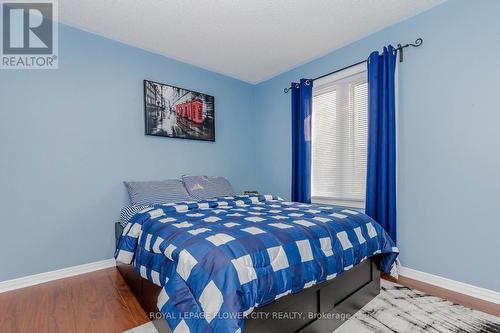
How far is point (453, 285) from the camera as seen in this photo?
7.04ft

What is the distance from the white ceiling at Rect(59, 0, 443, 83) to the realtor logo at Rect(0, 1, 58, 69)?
0.15 m

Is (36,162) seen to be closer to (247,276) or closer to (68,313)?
(68,313)

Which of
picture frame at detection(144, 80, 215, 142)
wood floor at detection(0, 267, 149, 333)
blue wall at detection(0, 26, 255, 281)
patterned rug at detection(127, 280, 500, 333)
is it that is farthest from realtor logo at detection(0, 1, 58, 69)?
patterned rug at detection(127, 280, 500, 333)

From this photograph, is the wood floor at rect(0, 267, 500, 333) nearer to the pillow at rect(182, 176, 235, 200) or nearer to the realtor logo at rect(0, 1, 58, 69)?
the pillow at rect(182, 176, 235, 200)

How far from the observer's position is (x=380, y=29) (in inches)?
106

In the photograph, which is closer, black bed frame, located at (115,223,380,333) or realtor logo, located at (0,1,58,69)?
black bed frame, located at (115,223,380,333)

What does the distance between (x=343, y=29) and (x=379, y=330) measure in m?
2.75

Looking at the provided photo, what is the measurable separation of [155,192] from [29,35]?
1910 mm

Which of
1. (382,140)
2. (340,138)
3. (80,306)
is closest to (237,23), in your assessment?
(340,138)

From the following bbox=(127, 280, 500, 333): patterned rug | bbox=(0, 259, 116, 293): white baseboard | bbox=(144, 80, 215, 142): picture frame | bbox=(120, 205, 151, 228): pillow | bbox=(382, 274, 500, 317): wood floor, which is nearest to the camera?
bbox=(127, 280, 500, 333): patterned rug

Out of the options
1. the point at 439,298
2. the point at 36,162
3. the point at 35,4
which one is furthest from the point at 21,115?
the point at 439,298

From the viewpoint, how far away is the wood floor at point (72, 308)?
1.65 meters

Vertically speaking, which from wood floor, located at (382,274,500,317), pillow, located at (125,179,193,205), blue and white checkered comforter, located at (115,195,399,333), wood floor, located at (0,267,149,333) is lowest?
wood floor, located at (0,267,149,333)

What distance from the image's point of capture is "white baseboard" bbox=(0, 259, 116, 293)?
7.22 ft
